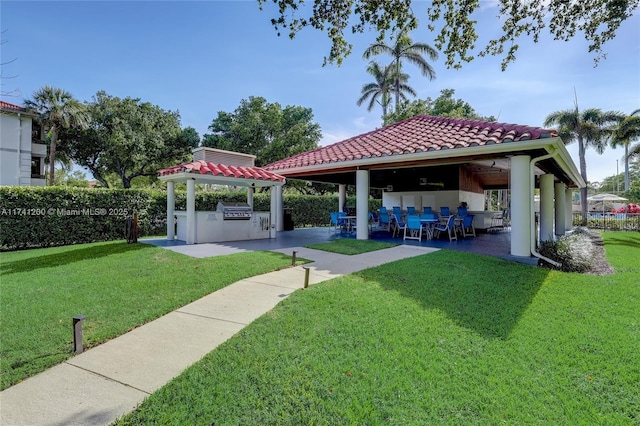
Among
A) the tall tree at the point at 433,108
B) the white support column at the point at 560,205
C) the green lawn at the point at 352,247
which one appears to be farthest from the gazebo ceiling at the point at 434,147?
the tall tree at the point at 433,108

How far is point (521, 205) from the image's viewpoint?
8445mm

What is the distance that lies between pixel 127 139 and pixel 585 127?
41.7 meters

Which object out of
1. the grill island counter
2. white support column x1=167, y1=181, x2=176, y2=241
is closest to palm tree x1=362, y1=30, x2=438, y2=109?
the grill island counter

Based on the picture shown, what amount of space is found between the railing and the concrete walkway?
2536 centimetres

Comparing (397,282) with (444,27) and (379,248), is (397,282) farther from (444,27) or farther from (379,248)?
(444,27)

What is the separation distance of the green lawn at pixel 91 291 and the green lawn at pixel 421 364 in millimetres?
1836

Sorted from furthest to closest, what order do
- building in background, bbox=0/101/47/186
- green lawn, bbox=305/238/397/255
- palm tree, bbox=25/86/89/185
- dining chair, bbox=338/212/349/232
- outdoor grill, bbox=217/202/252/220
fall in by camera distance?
building in background, bbox=0/101/47/186, palm tree, bbox=25/86/89/185, dining chair, bbox=338/212/349/232, outdoor grill, bbox=217/202/252/220, green lawn, bbox=305/238/397/255

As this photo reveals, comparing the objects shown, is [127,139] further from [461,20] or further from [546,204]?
[546,204]

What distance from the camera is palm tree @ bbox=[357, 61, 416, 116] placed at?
31509 mm

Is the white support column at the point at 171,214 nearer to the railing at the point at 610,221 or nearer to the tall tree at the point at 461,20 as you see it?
the tall tree at the point at 461,20

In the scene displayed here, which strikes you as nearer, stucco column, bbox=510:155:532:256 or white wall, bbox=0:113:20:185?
stucco column, bbox=510:155:532:256

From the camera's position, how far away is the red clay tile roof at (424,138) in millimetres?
8459

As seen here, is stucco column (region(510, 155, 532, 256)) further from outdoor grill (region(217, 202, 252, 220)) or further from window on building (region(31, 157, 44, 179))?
window on building (region(31, 157, 44, 179))

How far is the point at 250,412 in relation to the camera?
2771 mm
